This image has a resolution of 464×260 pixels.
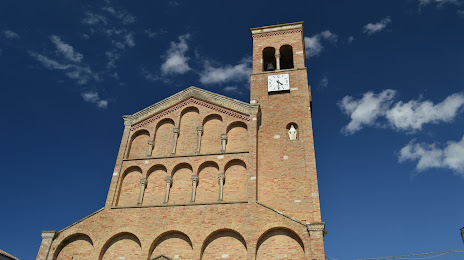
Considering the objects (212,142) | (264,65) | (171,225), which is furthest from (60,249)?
(264,65)

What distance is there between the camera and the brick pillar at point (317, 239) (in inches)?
607

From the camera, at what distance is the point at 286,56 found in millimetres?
28000

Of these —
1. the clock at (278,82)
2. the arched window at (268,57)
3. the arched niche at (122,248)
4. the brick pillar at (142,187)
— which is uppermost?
the arched window at (268,57)

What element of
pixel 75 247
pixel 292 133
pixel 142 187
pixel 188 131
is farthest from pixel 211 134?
pixel 75 247

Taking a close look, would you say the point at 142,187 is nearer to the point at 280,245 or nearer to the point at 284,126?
the point at 280,245

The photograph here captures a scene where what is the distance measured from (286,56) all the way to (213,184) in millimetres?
13008

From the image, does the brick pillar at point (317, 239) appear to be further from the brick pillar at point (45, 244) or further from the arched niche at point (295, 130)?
the brick pillar at point (45, 244)

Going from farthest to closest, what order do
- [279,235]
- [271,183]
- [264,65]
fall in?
[264,65] → [271,183] → [279,235]

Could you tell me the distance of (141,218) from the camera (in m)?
18.4

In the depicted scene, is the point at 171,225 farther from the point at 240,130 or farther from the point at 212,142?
the point at 240,130

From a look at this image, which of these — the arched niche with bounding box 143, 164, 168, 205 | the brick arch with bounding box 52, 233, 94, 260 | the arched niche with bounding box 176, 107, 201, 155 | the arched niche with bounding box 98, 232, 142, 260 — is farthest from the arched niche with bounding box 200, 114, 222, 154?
the brick arch with bounding box 52, 233, 94, 260

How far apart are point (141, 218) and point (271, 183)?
6818 mm

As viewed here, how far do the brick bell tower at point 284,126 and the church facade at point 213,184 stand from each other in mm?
60

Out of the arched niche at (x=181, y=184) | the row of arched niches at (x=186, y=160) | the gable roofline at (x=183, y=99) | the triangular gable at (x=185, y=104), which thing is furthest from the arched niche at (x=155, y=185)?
the gable roofline at (x=183, y=99)
